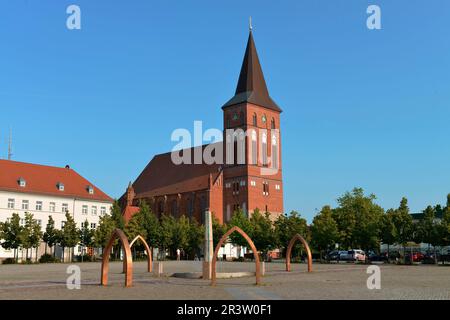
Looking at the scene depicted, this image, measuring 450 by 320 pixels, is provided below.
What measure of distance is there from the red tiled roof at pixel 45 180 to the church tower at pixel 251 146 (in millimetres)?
21179

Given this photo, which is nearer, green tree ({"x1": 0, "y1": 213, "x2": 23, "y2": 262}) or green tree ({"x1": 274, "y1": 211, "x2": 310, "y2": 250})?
green tree ({"x1": 0, "y1": 213, "x2": 23, "y2": 262})

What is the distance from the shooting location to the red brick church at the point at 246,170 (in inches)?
3253

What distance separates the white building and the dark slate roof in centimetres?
2877

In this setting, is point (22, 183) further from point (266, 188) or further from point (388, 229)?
point (388, 229)

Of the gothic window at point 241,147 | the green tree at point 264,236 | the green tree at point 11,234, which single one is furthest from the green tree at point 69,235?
the gothic window at point 241,147

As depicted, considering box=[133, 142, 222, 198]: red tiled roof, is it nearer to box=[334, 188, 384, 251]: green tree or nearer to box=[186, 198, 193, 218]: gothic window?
box=[186, 198, 193, 218]: gothic window

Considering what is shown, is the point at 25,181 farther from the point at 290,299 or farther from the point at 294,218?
the point at 290,299

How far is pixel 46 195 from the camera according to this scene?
66000mm

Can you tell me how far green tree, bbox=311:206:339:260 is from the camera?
180 feet

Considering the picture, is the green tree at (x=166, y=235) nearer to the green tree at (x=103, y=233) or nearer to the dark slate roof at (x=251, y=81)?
the green tree at (x=103, y=233)

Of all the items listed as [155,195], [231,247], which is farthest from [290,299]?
[155,195]

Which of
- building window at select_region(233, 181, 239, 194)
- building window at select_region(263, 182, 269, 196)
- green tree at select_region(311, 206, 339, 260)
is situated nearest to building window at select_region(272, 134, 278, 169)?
building window at select_region(263, 182, 269, 196)
